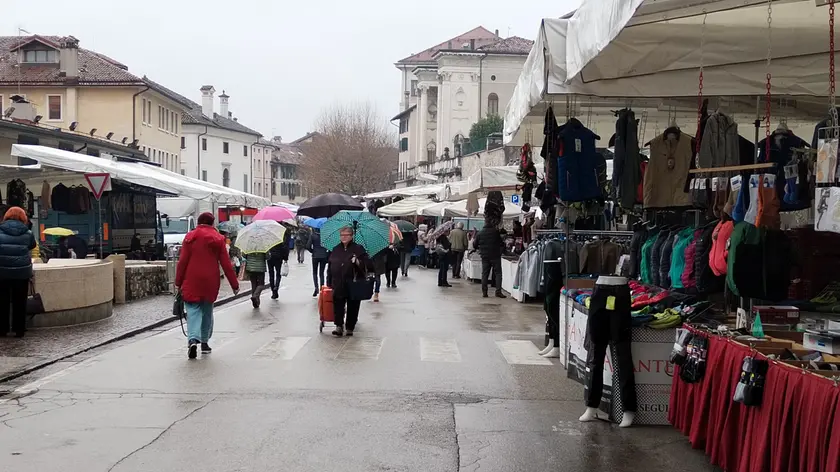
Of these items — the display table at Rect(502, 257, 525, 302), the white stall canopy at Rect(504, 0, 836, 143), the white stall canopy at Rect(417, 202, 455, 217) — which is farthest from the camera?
the white stall canopy at Rect(417, 202, 455, 217)

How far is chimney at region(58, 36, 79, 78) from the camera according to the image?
53969 mm

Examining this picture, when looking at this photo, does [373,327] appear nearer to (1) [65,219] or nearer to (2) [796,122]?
(2) [796,122]

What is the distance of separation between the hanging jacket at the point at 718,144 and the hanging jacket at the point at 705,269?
76cm

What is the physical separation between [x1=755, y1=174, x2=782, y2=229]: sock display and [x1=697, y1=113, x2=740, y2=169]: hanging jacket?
1740 millimetres

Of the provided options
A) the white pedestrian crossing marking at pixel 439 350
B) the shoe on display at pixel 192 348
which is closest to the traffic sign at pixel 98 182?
the shoe on display at pixel 192 348

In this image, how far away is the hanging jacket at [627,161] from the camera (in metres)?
10.3

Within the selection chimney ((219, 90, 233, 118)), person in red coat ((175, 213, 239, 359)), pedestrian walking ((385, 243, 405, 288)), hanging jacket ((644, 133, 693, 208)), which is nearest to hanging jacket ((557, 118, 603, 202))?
hanging jacket ((644, 133, 693, 208))

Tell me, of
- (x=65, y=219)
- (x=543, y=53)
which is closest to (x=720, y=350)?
(x=543, y=53)

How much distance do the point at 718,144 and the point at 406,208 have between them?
3028 cm

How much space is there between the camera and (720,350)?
6.97 meters

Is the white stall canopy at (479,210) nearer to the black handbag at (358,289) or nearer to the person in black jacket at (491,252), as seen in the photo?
the person in black jacket at (491,252)

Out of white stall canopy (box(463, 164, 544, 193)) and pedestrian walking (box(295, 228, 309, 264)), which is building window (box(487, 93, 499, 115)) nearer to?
pedestrian walking (box(295, 228, 309, 264))

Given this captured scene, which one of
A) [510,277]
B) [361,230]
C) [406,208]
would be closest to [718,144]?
[361,230]

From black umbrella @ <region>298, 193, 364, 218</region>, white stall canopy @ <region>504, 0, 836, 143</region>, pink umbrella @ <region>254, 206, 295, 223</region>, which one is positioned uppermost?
white stall canopy @ <region>504, 0, 836, 143</region>
